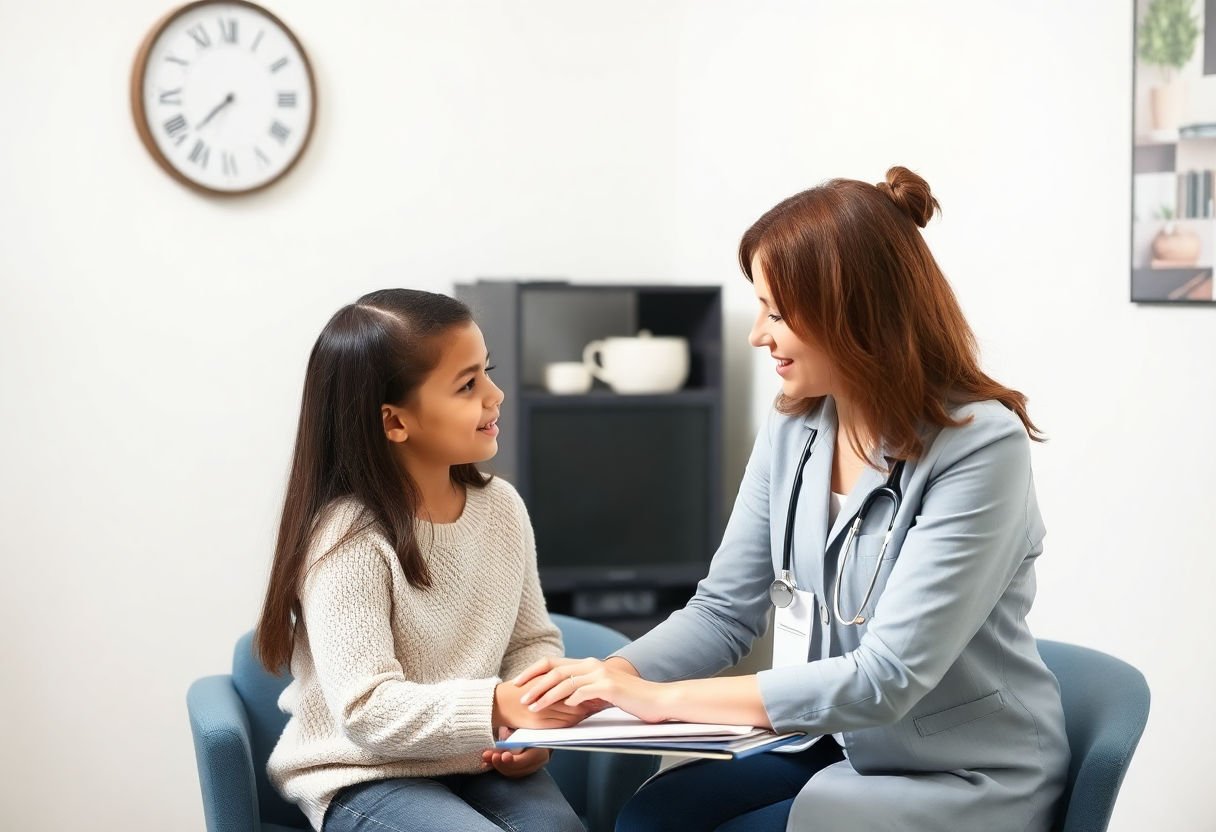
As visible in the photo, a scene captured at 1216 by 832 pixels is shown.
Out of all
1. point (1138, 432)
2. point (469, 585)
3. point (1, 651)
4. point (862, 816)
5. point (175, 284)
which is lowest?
point (1, 651)

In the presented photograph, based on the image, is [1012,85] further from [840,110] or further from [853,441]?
[853,441]

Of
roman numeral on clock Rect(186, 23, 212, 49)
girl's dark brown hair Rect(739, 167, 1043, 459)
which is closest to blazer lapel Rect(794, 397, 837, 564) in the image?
girl's dark brown hair Rect(739, 167, 1043, 459)

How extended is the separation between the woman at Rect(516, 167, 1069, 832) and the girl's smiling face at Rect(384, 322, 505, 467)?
320mm

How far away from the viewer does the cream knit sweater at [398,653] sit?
1.56m

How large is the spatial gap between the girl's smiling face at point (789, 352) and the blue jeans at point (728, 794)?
1.62 ft

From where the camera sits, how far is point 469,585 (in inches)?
68.7

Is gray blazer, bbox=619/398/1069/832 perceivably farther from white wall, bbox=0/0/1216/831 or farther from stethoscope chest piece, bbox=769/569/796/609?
white wall, bbox=0/0/1216/831

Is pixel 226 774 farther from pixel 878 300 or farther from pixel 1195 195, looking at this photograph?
pixel 1195 195

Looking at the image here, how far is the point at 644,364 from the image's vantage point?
318cm

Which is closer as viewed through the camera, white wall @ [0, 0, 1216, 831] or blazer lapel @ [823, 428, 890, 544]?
blazer lapel @ [823, 428, 890, 544]

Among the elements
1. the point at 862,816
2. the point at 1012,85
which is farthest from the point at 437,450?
the point at 1012,85

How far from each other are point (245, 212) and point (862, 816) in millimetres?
2308

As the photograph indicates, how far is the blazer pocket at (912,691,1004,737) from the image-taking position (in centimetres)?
149

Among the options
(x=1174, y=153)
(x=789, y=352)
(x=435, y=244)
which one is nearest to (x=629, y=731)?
(x=789, y=352)
